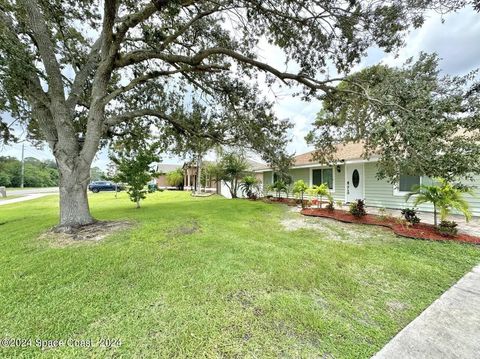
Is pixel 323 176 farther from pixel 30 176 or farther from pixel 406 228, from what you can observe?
pixel 30 176

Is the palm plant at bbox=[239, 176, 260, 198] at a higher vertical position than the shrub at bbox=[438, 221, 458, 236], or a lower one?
higher

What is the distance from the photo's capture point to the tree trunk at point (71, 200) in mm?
6625

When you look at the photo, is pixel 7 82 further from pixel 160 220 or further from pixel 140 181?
pixel 140 181

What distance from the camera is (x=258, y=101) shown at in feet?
28.9

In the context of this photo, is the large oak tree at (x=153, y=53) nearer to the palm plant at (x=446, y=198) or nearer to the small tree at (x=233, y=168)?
the palm plant at (x=446, y=198)

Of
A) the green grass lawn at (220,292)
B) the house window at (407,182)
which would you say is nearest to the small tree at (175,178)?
the house window at (407,182)

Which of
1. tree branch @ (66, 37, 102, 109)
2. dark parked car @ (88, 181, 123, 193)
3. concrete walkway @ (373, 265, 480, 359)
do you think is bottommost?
concrete walkway @ (373, 265, 480, 359)

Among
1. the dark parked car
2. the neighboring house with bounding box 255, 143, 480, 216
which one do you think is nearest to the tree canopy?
the neighboring house with bounding box 255, 143, 480, 216

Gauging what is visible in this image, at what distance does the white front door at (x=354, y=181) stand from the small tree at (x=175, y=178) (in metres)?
29.0

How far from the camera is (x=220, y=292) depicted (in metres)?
3.30

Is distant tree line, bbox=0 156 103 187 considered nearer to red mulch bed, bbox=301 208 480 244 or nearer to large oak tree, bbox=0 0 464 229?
large oak tree, bbox=0 0 464 229

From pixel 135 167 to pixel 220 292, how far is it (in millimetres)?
9457

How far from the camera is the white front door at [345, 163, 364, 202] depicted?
12.4 metres

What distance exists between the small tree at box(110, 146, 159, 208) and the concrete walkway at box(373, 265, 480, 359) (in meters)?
11.2
